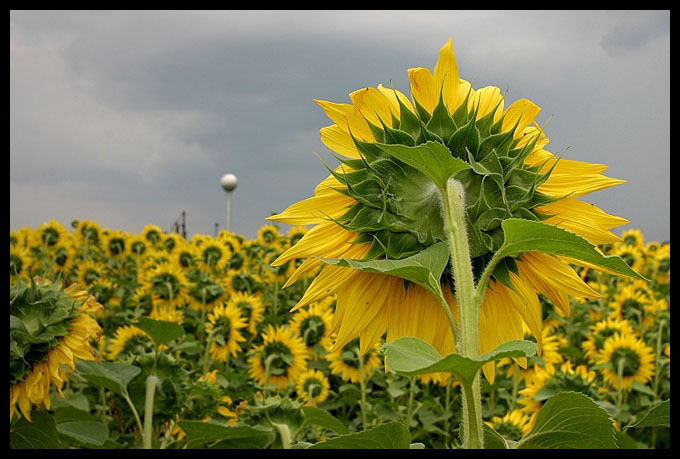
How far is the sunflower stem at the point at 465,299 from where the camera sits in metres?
0.50

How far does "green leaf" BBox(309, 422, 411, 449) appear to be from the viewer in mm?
491

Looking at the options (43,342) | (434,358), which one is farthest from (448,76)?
(43,342)

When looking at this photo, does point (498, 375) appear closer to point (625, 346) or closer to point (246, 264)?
point (625, 346)

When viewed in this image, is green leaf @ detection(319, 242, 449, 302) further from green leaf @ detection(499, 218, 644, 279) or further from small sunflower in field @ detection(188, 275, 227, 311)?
small sunflower in field @ detection(188, 275, 227, 311)

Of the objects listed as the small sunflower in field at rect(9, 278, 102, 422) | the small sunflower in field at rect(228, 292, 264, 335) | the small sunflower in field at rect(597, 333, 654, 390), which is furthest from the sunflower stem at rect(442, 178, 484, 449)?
the small sunflower in field at rect(228, 292, 264, 335)

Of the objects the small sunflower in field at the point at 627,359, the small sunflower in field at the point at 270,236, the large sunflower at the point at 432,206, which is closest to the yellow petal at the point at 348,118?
the large sunflower at the point at 432,206

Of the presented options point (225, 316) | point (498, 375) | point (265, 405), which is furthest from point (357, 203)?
point (498, 375)

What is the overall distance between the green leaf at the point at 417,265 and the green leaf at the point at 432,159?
7cm

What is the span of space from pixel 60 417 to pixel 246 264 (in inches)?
133

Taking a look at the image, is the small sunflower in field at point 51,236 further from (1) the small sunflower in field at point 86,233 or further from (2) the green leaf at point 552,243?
(2) the green leaf at point 552,243

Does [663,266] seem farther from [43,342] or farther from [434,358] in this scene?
[434,358]

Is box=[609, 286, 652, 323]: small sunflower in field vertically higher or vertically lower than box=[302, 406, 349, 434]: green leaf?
higher

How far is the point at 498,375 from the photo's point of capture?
11.3 feet

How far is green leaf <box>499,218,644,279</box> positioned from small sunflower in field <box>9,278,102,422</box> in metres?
1.20
